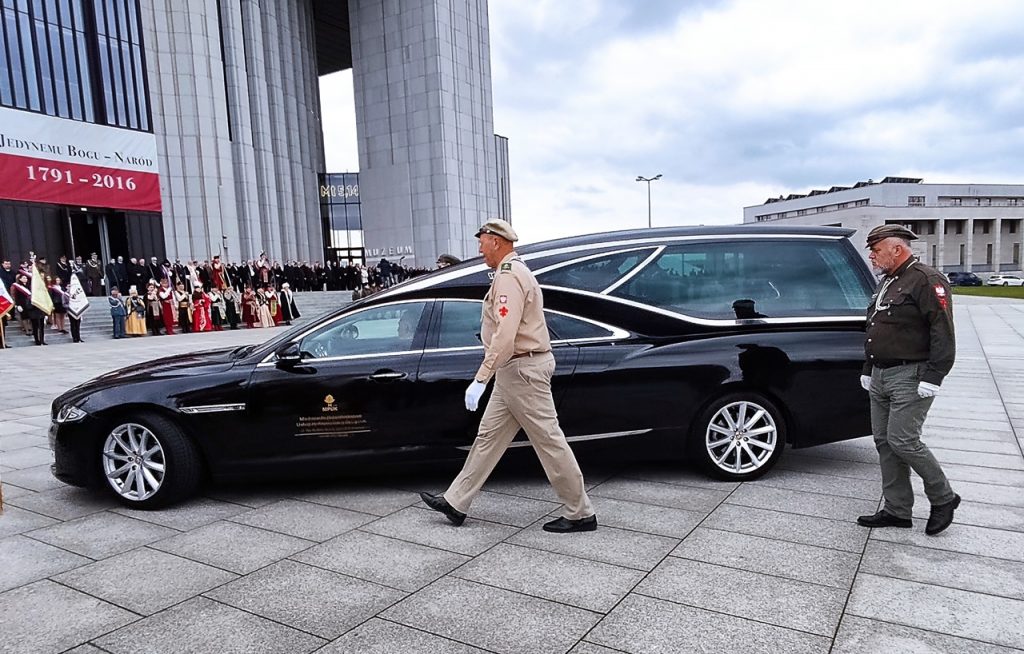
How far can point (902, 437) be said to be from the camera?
3.63 metres

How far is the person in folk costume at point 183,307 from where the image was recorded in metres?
21.0

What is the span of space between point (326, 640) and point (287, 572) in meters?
0.79

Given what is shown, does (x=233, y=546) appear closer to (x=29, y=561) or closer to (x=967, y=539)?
(x=29, y=561)

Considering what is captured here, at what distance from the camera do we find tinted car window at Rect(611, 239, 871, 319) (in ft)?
16.1

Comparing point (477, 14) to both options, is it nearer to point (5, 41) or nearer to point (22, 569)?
point (5, 41)

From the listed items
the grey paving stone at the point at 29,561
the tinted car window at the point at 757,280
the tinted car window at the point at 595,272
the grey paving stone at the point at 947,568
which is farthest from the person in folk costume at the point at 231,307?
the grey paving stone at the point at 947,568

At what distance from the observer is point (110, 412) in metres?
4.41

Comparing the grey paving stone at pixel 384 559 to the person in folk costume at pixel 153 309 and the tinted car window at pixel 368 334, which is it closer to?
the tinted car window at pixel 368 334

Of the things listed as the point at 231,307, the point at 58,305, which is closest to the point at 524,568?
the point at 58,305

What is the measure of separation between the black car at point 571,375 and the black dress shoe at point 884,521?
0.94m

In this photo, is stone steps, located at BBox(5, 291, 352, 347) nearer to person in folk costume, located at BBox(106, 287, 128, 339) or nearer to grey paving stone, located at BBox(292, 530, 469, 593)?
person in folk costume, located at BBox(106, 287, 128, 339)

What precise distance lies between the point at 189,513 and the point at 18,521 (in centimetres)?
112

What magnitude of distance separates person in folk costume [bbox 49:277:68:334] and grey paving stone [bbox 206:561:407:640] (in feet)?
62.6

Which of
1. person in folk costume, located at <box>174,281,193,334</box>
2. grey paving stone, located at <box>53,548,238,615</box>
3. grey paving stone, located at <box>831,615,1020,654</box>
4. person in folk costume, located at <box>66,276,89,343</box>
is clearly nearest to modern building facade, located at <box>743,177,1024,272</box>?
person in folk costume, located at <box>174,281,193,334</box>
